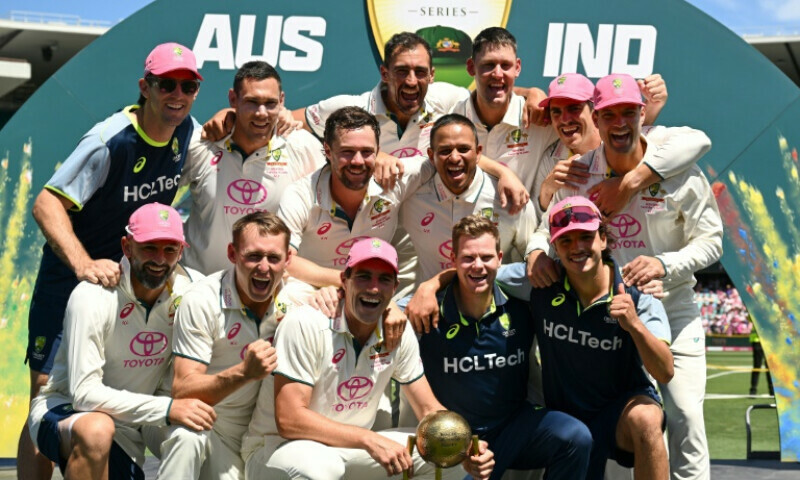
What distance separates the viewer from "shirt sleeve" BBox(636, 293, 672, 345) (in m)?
5.40

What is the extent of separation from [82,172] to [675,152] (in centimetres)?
351

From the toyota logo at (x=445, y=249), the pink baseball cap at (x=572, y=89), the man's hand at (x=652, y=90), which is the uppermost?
the man's hand at (x=652, y=90)

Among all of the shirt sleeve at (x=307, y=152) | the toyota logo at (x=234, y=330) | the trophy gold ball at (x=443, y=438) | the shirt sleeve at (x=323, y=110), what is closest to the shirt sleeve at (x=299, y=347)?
the toyota logo at (x=234, y=330)

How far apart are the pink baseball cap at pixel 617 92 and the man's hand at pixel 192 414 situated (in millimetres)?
2817

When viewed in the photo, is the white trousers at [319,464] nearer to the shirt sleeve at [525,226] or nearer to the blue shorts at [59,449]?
the blue shorts at [59,449]

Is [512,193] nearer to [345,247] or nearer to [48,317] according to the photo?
[345,247]

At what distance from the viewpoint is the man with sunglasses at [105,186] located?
18.4 ft

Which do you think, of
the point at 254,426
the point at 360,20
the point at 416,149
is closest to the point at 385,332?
the point at 254,426

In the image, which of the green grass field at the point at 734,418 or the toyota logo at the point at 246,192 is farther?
the green grass field at the point at 734,418

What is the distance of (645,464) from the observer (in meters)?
5.20

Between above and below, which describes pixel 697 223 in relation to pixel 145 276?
above

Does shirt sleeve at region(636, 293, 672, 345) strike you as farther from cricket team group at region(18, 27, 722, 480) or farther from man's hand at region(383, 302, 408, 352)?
man's hand at region(383, 302, 408, 352)

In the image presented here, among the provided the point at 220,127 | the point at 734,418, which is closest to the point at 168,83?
the point at 220,127

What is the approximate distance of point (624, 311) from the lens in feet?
16.9
